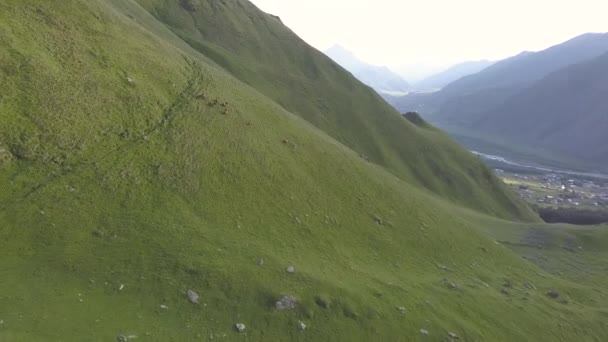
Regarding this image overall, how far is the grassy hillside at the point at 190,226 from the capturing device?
3106cm

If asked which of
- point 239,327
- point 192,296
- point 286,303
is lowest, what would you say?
point 239,327

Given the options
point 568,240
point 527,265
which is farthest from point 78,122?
point 568,240

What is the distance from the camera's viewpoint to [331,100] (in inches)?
5000

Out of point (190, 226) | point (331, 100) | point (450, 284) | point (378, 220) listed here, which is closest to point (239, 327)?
point (190, 226)

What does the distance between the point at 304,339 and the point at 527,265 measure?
49077 millimetres

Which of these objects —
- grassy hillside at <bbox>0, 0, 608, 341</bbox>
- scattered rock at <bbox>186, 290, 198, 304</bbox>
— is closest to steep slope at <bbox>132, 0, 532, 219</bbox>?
grassy hillside at <bbox>0, 0, 608, 341</bbox>

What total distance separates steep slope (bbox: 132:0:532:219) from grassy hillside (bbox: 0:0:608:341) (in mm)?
46295

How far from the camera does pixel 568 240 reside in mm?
89312

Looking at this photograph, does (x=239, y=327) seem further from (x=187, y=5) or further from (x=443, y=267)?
(x=187, y=5)

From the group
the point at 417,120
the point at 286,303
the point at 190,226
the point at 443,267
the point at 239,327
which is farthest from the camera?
the point at 417,120

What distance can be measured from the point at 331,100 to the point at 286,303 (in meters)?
97.8

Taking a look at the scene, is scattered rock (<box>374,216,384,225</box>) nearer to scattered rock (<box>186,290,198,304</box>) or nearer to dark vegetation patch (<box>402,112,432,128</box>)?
scattered rock (<box>186,290,198,304</box>)

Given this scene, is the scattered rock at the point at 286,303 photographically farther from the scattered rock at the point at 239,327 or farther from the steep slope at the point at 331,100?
the steep slope at the point at 331,100

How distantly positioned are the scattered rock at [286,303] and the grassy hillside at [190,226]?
46 cm
